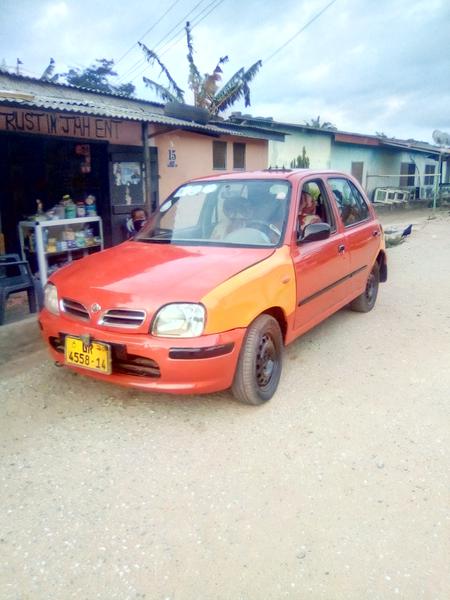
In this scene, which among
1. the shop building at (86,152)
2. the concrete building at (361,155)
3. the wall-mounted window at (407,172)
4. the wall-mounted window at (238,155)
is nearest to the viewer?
the shop building at (86,152)

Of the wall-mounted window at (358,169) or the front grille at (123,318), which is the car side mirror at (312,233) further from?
the wall-mounted window at (358,169)

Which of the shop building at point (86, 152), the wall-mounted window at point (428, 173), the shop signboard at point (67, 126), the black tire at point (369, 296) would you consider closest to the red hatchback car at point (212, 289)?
the black tire at point (369, 296)

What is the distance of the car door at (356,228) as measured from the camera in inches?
181

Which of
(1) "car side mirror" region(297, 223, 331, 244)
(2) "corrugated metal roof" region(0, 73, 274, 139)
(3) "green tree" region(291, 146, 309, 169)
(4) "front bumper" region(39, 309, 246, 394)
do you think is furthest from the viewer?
(3) "green tree" region(291, 146, 309, 169)

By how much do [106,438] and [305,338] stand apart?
241 centimetres

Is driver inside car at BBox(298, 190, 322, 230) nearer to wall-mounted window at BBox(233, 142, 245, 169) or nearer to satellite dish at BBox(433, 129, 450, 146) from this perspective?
wall-mounted window at BBox(233, 142, 245, 169)

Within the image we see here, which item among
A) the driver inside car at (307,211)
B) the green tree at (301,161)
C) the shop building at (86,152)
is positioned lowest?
the driver inside car at (307,211)

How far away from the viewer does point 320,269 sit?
393 centimetres

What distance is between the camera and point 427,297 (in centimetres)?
619

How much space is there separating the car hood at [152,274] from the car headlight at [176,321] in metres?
0.05

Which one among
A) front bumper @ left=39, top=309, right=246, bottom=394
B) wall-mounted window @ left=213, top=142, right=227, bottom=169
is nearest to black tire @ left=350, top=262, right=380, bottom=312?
front bumper @ left=39, top=309, right=246, bottom=394

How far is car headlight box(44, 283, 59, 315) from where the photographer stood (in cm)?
326

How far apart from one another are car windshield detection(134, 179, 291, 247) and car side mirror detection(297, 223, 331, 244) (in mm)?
188

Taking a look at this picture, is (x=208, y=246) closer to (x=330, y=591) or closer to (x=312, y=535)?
(x=312, y=535)
